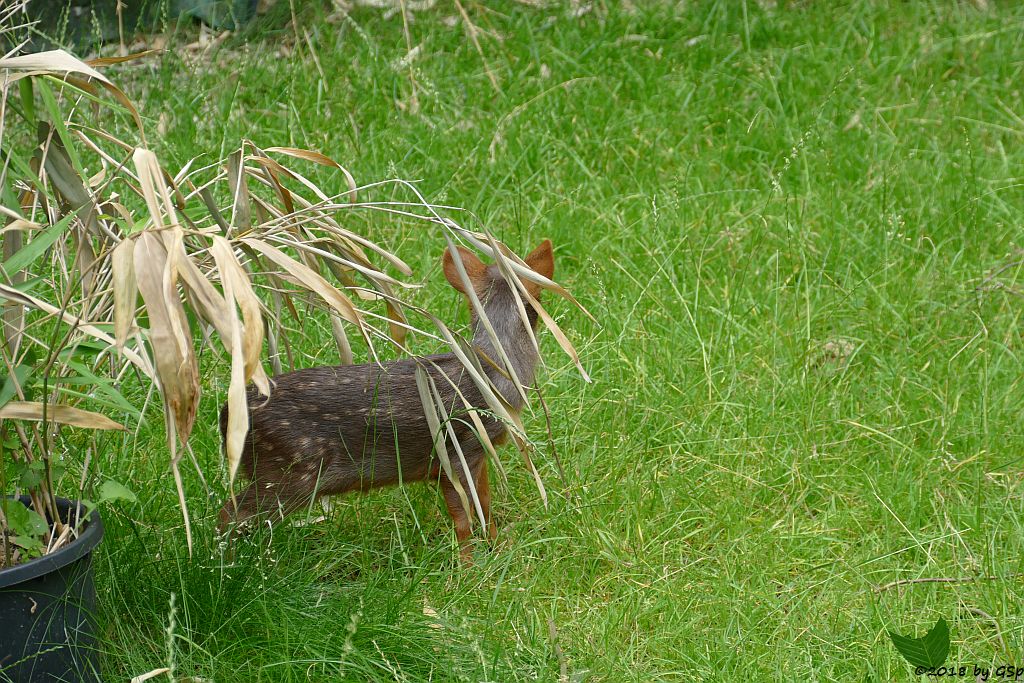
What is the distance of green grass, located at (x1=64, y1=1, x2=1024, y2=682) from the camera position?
10.7ft

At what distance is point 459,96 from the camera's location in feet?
21.0

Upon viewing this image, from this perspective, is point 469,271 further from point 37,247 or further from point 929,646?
point 929,646

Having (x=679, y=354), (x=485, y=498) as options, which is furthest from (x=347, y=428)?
(x=679, y=354)

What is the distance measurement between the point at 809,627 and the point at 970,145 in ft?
10.5

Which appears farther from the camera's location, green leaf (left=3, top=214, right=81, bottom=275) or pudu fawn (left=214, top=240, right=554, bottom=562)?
pudu fawn (left=214, top=240, right=554, bottom=562)

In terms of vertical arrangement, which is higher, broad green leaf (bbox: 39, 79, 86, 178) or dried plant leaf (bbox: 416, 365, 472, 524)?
broad green leaf (bbox: 39, 79, 86, 178)

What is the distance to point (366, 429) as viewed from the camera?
362cm

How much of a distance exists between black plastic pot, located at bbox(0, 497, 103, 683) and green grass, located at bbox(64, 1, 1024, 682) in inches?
8.0

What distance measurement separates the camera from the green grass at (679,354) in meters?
3.26

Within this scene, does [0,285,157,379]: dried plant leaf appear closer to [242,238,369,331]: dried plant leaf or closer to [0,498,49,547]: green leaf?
[242,238,369,331]: dried plant leaf

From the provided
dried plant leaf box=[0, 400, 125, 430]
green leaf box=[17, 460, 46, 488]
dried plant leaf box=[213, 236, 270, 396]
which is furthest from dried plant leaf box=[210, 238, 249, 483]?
green leaf box=[17, 460, 46, 488]

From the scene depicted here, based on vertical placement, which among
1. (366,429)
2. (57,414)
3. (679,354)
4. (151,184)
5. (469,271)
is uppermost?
(151,184)

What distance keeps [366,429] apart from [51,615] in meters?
1.13

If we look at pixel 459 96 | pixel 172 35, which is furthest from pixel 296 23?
pixel 459 96
